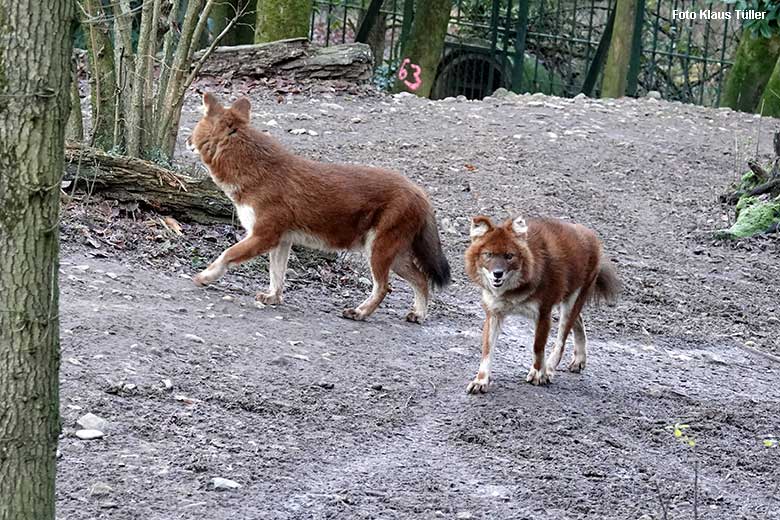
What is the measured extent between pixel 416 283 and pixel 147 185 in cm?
205

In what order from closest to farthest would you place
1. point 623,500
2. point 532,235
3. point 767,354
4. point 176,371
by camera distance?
point 623,500, point 176,371, point 532,235, point 767,354

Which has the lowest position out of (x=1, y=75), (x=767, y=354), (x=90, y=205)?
(x=767, y=354)

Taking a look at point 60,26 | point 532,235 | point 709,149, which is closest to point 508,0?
point 709,149

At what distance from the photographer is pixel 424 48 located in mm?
17406

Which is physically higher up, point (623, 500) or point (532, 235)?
point (532, 235)

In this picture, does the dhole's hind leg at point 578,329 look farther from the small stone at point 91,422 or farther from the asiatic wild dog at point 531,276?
the small stone at point 91,422

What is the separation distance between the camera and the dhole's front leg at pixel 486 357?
20.2 feet

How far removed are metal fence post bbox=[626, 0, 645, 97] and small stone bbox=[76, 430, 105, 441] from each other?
14.8 metres

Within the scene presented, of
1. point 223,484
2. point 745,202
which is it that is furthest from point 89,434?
point 745,202

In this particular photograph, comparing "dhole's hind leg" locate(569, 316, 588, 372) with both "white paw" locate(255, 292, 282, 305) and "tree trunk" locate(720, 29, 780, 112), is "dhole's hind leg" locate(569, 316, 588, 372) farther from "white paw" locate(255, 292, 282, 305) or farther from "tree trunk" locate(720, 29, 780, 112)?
"tree trunk" locate(720, 29, 780, 112)

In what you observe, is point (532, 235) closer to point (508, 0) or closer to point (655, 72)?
point (508, 0)

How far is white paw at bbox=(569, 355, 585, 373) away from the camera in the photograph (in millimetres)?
7031

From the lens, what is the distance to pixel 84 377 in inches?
213

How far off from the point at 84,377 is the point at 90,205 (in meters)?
2.95
